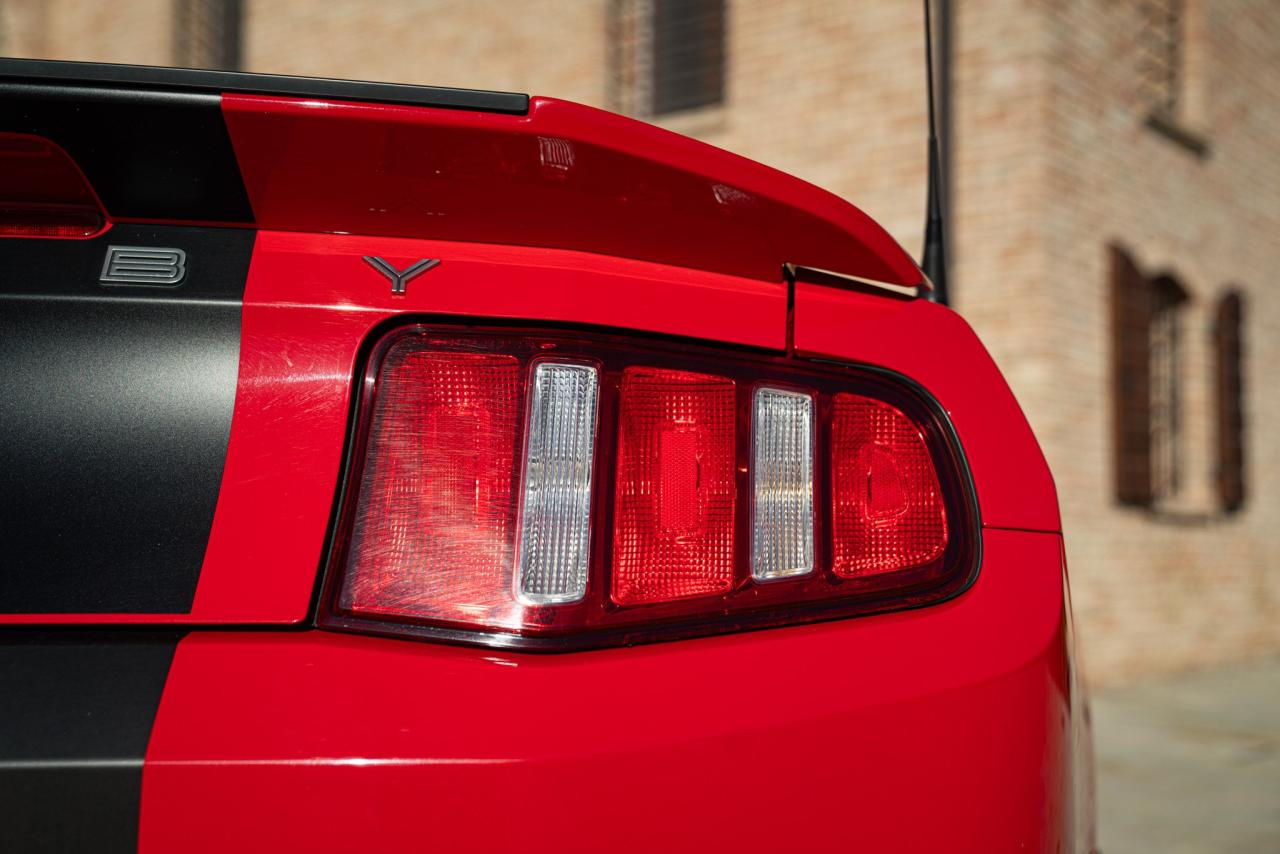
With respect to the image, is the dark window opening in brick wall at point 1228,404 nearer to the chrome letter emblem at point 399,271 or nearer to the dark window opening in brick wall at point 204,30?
the dark window opening in brick wall at point 204,30

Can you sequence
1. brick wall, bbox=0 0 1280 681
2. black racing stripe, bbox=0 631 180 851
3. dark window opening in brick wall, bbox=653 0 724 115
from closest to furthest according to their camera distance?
black racing stripe, bbox=0 631 180 851 → brick wall, bbox=0 0 1280 681 → dark window opening in brick wall, bbox=653 0 724 115

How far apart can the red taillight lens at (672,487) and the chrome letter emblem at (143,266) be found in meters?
0.37

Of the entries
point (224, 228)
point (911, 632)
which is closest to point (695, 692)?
point (911, 632)

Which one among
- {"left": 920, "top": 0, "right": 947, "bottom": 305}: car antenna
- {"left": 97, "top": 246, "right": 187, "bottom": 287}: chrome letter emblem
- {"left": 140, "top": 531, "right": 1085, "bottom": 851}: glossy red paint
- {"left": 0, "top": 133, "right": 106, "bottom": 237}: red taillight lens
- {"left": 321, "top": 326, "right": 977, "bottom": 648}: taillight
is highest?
{"left": 920, "top": 0, "right": 947, "bottom": 305}: car antenna

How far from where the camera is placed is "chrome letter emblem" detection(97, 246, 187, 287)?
3.03ft

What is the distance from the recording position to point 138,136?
0.89 meters

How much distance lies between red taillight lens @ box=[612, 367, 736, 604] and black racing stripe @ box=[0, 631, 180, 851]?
36cm

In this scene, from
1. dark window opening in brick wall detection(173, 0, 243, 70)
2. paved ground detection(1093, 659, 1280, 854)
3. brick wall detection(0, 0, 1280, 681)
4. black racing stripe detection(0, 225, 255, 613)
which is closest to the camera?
black racing stripe detection(0, 225, 255, 613)

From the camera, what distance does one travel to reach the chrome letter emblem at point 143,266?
92cm

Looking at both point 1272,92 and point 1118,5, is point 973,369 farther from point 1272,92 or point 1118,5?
point 1272,92

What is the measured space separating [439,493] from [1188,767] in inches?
217

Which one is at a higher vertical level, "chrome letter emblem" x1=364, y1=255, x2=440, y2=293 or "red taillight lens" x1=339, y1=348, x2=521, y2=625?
"chrome letter emblem" x1=364, y1=255, x2=440, y2=293

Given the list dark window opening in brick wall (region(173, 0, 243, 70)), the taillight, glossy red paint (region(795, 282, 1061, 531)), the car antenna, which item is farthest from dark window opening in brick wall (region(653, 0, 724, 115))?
the taillight

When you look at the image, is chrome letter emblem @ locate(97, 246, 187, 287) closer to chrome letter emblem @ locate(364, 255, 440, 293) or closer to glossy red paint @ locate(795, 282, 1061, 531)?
chrome letter emblem @ locate(364, 255, 440, 293)
